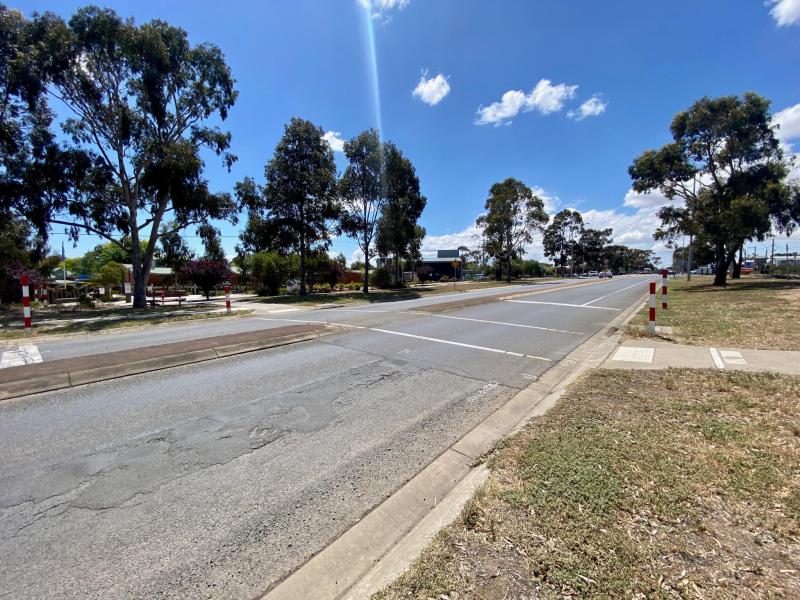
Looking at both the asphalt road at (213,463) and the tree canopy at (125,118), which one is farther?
the tree canopy at (125,118)

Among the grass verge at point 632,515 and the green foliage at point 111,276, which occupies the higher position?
the green foliage at point 111,276

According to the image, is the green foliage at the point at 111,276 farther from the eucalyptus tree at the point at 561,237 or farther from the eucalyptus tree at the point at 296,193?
the eucalyptus tree at the point at 561,237

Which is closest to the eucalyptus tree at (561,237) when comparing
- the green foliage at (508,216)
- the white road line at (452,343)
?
the green foliage at (508,216)

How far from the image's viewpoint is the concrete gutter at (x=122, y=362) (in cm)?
536

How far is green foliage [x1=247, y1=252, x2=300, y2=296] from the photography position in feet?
108

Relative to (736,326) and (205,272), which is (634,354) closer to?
(736,326)

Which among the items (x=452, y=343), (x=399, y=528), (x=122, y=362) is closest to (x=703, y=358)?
(x=452, y=343)

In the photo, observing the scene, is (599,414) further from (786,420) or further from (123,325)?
(123,325)

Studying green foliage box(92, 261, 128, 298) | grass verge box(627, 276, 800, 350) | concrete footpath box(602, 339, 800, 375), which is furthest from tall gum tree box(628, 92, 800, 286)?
green foliage box(92, 261, 128, 298)

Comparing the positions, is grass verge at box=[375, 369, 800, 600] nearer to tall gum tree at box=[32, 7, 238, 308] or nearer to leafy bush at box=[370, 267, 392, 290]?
tall gum tree at box=[32, 7, 238, 308]

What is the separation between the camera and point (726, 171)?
28.0m

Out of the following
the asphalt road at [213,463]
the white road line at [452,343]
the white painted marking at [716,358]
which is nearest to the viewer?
the asphalt road at [213,463]

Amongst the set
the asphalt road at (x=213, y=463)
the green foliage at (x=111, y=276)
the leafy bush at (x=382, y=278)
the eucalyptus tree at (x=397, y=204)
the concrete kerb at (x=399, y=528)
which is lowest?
the concrete kerb at (x=399, y=528)

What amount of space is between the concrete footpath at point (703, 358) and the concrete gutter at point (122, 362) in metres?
6.55
